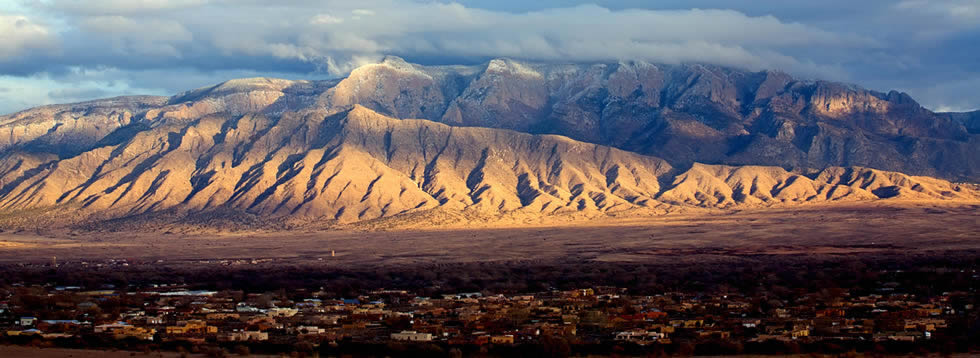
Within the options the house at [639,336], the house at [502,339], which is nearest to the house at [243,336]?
the house at [502,339]

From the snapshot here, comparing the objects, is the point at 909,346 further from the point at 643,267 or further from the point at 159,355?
the point at 643,267

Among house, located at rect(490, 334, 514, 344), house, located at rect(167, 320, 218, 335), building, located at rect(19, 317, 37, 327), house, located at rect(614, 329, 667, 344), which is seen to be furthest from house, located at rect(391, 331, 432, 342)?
building, located at rect(19, 317, 37, 327)

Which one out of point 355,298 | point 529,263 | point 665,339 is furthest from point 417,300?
point 529,263

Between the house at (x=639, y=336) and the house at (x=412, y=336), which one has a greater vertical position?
the house at (x=412, y=336)

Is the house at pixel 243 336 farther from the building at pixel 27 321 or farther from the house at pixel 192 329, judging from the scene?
the building at pixel 27 321

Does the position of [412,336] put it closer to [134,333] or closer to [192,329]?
[192,329]

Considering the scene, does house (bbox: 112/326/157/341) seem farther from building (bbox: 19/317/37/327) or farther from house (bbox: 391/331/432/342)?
house (bbox: 391/331/432/342)

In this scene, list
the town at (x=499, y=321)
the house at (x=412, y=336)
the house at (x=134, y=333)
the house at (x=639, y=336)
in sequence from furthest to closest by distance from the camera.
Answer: the house at (x=134, y=333) → the house at (x=412, y=336) → the house at (x=639, y=336) → the town at (x=499, y=321)
